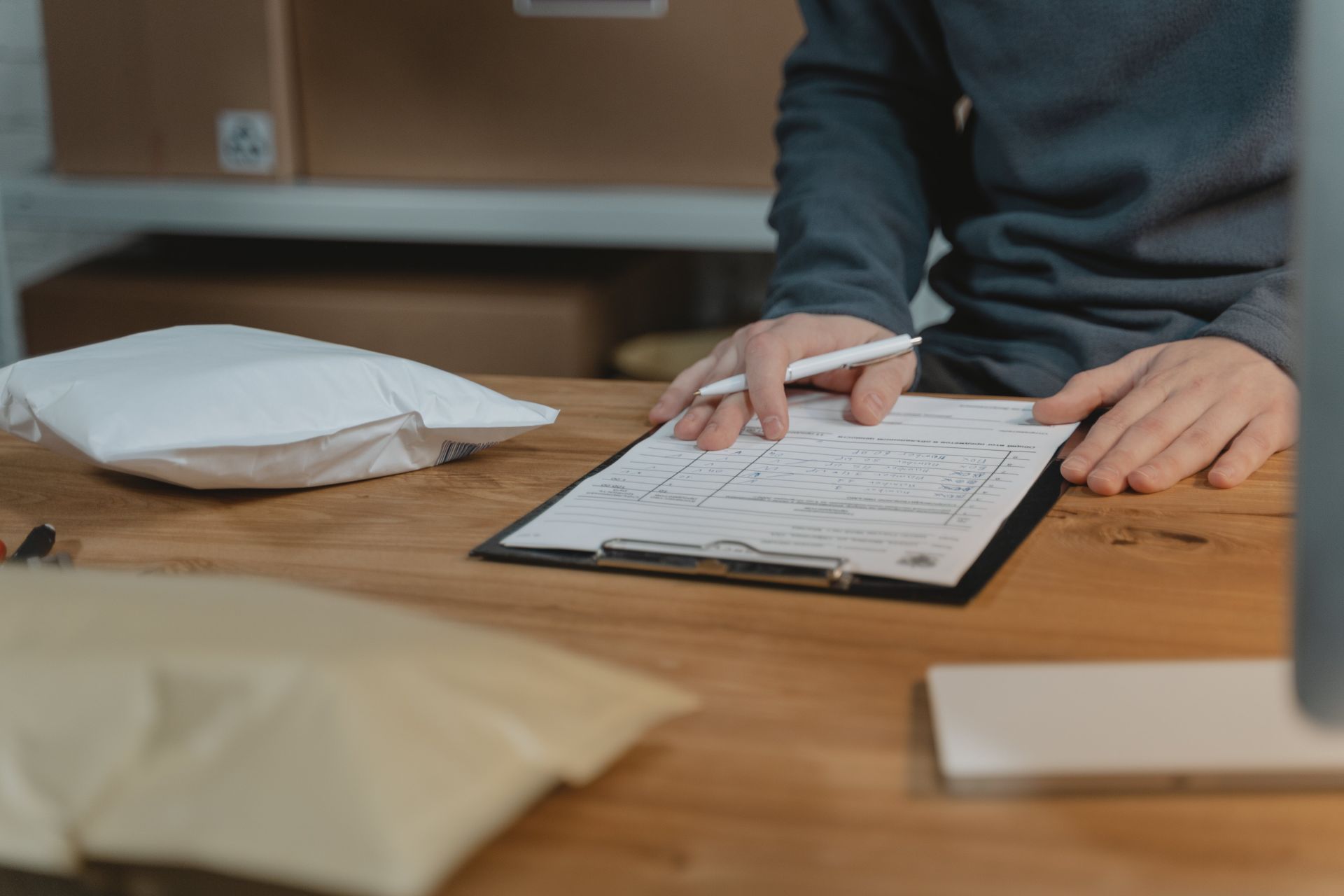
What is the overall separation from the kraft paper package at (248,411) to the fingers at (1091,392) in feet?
0.86

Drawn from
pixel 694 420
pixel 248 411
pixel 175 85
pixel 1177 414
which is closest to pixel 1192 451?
pixel 1177 414

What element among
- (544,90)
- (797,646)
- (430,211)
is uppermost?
(544,90)

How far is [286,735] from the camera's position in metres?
0.27

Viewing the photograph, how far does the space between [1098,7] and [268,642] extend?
72cm

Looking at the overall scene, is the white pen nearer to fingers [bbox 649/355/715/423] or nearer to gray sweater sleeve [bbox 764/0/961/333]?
fingers [bbox 649/355/715/423]

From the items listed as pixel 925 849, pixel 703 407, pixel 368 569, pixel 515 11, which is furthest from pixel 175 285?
pixel 925 849

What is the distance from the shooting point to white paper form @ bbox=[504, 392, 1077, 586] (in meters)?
0.47

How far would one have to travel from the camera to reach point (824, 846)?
281 millimetres

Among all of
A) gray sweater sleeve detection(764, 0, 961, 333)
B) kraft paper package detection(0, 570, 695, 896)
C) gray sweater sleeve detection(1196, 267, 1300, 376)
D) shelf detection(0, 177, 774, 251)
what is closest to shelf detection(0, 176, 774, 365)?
shelf detection(0, 177, 774, 251)

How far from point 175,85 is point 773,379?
1.16 m

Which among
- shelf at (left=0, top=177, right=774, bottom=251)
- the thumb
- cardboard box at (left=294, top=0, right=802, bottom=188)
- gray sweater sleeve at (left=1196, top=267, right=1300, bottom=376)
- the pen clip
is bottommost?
the thumb

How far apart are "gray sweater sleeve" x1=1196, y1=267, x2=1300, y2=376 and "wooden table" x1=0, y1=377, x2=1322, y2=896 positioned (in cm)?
8

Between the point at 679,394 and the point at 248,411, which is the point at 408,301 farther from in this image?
the point at 248,411

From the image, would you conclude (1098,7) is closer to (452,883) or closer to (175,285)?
(452,883)
